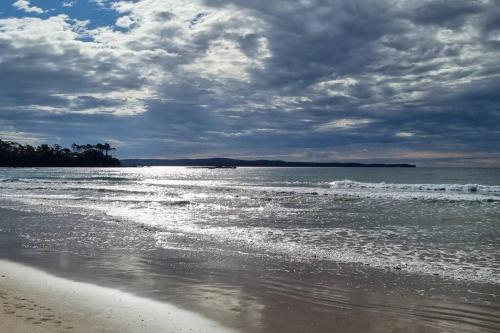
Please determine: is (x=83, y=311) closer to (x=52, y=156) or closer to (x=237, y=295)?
(x=237, y=295)

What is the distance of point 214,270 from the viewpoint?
9312 millimetres

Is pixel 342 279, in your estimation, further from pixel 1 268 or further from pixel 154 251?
pixel 1 268

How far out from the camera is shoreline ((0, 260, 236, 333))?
561 centimetres

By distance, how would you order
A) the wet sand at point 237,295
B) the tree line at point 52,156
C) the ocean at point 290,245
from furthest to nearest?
1. the tree line at point 52,156
2. the ocean at point 290,245
3. the wet sand at point 237,295

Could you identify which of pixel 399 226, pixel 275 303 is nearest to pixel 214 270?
pixel 275 303

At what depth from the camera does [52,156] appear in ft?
568

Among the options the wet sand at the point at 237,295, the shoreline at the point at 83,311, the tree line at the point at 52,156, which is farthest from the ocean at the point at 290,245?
the tree line at the point at 52,156

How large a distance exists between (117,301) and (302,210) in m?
16.6

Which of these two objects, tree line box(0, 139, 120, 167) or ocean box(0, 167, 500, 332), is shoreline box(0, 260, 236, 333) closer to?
ocean box(0, 167, 500, 332)

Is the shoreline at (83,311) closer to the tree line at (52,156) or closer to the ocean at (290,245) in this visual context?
the ocean at (290,245)

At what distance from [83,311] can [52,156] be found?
184 meters

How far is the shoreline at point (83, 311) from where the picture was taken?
Answer: 5.61 metres

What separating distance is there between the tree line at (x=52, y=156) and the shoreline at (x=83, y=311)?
7060 inches

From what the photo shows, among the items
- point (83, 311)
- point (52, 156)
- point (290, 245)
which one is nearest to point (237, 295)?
point (83, 311)
